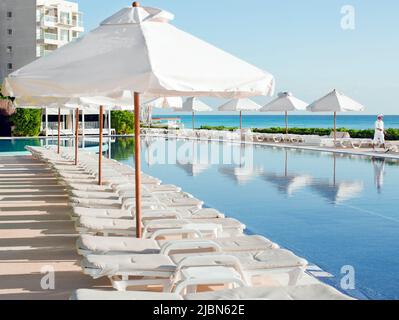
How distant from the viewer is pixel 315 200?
1304 cm

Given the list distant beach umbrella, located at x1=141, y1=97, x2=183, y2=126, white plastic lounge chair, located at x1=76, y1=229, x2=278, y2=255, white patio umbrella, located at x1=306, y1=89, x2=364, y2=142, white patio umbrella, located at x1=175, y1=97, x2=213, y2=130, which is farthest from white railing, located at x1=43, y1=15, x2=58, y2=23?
white plastic lounge chair, located at x1=76, y1=229, x2=278, y2=255

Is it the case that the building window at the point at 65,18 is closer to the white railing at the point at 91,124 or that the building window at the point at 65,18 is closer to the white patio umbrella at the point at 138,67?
the white railing at the point at 91,124

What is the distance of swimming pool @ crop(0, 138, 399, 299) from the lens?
312 inches

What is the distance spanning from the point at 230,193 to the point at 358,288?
24.9 feet

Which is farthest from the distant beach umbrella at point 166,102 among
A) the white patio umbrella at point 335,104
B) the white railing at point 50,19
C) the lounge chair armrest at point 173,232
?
the white railing at point 50,19

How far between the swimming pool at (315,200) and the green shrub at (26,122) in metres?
16.3

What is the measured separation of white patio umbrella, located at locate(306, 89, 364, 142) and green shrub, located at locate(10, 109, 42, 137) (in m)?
19.0

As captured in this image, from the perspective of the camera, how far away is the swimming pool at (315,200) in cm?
793

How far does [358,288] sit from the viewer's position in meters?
6.73

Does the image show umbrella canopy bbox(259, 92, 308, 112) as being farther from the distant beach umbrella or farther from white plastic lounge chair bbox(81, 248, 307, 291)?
white plastic lounge chair bbox(81, 248, 307, 291)

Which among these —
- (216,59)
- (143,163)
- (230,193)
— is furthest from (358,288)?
(143,163)

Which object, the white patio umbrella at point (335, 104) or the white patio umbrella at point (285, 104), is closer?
the white patio umbrella at point (335, 104)
